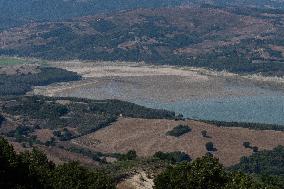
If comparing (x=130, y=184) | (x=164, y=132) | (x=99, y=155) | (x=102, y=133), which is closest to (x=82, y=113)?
(x=102, y=133)

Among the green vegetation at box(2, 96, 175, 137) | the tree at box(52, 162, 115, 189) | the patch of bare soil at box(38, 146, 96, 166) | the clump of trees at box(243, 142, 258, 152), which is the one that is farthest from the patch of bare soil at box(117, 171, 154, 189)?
the green vegetation at box(2, 96, 175, 137)

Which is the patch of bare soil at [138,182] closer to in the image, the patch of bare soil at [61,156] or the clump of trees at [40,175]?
the clump of trees at [40,175]

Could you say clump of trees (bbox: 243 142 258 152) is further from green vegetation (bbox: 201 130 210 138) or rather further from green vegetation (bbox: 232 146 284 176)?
green vegetation (bbox: 201 130 210 138)

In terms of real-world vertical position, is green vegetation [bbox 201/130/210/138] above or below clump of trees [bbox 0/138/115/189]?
below

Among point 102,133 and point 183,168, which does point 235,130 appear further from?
point 183,168

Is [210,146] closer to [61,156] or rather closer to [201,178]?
[61,156]

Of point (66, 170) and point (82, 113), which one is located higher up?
point (66, 170)

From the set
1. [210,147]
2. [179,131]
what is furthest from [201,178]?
[179,131]
